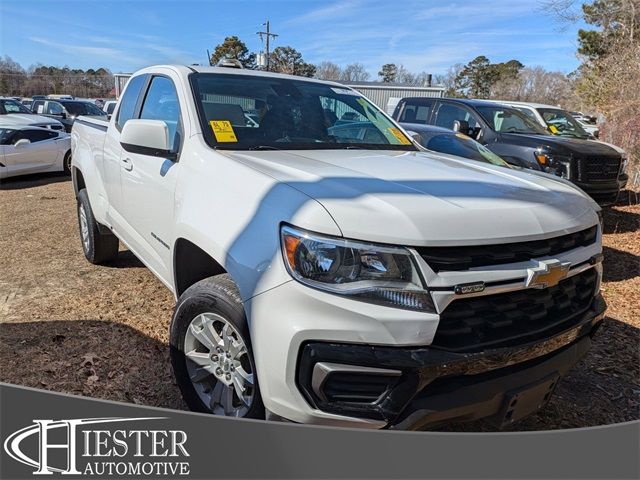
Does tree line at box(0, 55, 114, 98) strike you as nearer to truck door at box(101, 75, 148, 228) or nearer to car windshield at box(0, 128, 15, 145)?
car windshield at box(0, 128, 15, 145)

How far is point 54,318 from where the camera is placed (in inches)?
149

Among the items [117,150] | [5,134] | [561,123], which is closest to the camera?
[117,150]

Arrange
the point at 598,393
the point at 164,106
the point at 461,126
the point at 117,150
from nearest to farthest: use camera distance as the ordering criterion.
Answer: the point at 598,393, the point at 164,106, the point at 117,150, the point at 461,126

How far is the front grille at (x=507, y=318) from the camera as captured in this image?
1.81 m

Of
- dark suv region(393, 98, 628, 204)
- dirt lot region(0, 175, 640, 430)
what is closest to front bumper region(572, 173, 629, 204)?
dark suv region(393, 98, 628, 204)

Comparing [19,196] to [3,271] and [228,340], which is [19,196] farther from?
[228,340]

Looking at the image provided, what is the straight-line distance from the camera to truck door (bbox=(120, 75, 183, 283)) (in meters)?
2.80

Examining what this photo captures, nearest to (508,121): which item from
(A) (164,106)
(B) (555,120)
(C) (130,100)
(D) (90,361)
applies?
(B) (555,120)

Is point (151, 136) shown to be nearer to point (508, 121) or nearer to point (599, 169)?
point (599, 169)

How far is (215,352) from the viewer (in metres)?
2.27

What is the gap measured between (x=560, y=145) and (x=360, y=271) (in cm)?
637

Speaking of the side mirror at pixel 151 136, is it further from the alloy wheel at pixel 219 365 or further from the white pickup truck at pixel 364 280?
the alloy wheel at pixel 219 365

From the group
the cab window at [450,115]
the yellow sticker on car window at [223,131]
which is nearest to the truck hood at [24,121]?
the cab window at [450,115]

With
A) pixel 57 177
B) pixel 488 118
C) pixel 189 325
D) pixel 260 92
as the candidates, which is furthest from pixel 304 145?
pixel 57 177
